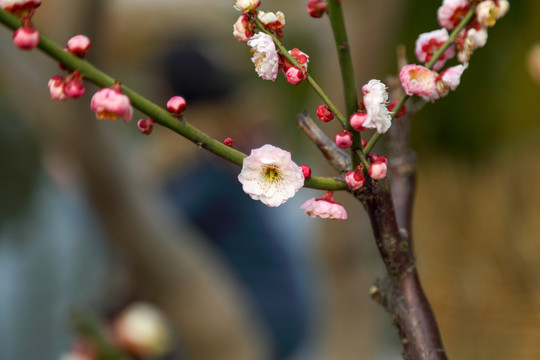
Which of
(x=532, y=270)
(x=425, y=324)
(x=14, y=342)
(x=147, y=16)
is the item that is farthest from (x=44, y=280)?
(x=425, y=324)

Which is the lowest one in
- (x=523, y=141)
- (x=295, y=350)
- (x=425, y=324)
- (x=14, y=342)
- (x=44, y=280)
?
(x=425, y=324)

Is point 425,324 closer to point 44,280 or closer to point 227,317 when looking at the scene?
point 227,317

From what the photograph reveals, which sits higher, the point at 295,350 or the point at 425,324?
the point at 295,350

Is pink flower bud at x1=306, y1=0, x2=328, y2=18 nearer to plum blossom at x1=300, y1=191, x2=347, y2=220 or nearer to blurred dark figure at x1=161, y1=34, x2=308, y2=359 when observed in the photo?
plum blossom at x1=300, y1=191, x2=347, y2=220

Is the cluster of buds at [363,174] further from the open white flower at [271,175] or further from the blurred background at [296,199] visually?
the blurred background at [296,199]

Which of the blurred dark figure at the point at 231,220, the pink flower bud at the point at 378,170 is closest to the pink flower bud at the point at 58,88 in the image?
the pink flower bud at the point at 378,170

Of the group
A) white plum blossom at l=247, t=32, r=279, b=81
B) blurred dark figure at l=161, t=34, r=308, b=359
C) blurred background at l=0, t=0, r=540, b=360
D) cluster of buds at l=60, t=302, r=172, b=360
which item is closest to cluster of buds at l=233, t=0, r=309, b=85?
white plum blossom at l=247, t=32, r=279, b=81
